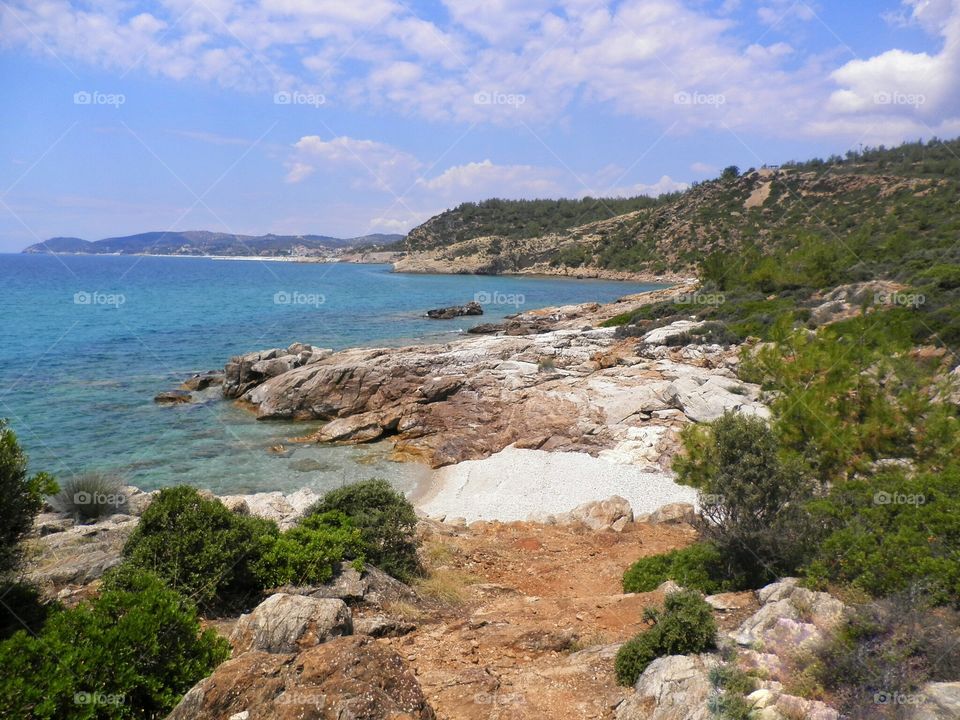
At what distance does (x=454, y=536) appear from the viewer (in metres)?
11.8

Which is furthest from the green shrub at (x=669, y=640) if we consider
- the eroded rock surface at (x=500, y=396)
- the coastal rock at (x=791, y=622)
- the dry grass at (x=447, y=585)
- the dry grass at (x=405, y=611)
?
the eroded rock surface at (x=500, y=396)

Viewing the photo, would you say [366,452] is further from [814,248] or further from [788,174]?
[788,174]

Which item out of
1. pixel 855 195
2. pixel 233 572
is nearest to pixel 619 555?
pixel 233 572

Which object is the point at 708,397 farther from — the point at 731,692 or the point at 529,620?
the point at 731,692

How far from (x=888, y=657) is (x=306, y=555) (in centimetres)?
664

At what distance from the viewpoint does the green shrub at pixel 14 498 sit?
6.11 meters

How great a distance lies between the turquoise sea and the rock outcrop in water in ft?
4.91

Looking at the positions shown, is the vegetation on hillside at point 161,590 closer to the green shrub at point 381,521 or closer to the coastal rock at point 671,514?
the green shrub at point 381,521

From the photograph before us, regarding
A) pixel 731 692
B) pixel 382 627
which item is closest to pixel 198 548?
pixel 382 627

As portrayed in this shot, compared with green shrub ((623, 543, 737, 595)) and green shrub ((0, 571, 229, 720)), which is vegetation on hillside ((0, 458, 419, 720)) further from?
green shrub ((623, 543, 737, 595))

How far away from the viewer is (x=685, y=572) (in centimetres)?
830

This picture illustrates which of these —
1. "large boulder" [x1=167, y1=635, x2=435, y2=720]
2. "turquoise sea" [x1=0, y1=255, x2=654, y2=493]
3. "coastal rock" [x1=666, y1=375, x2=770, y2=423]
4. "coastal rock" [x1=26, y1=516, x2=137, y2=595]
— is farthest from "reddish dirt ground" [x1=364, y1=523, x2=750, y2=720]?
"turquoise sea" [x1=0, y1=255, x2=654, y2=493]

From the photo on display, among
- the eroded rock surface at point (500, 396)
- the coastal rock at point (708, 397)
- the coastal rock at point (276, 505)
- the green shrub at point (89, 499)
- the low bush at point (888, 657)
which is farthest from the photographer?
the eroded rock surface at point (500, 396)

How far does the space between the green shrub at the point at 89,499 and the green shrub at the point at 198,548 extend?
6851 millimetres
